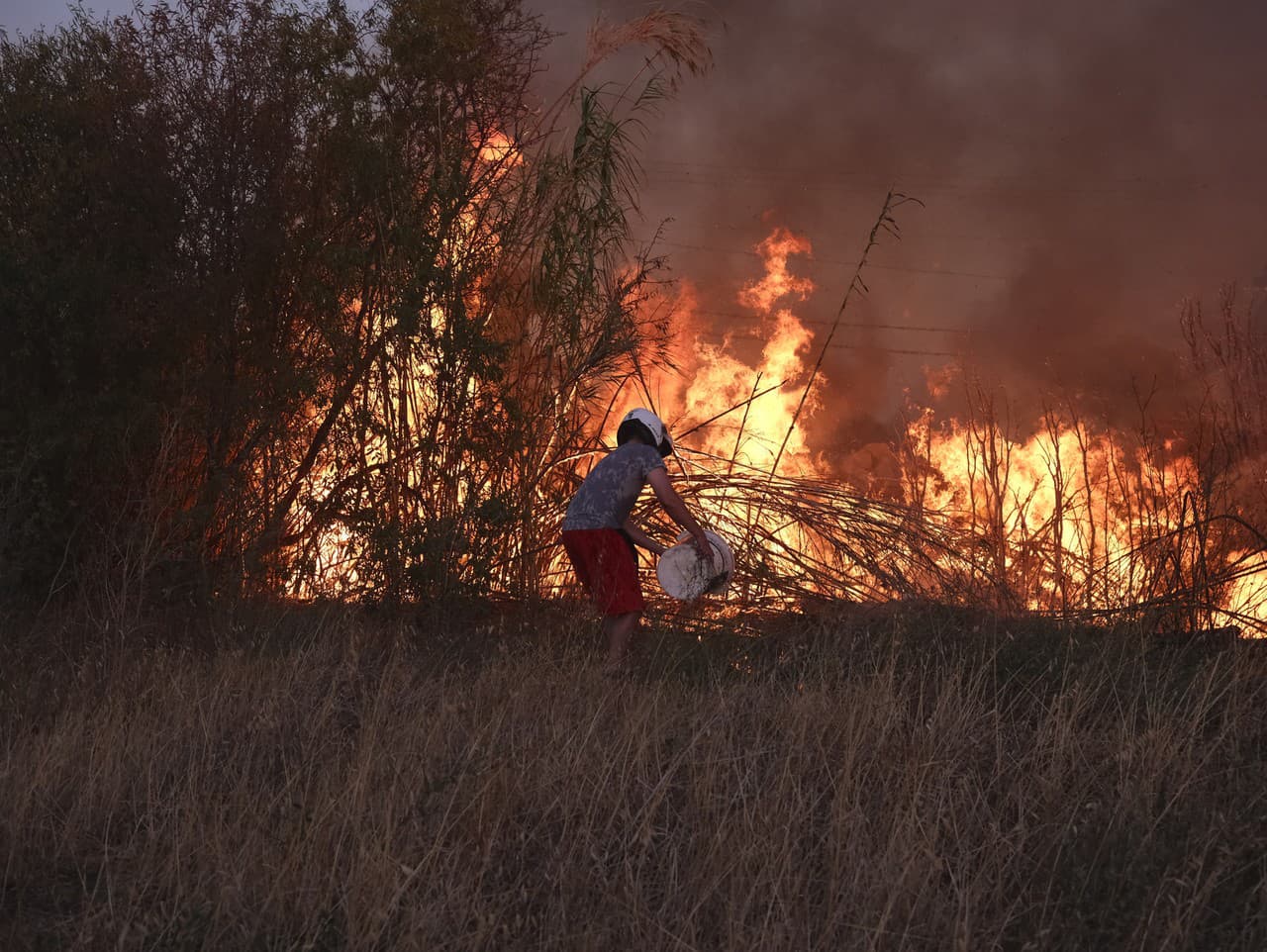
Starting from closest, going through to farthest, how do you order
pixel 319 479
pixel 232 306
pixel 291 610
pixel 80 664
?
pixel 80 664 < pixel 291 610 < pixel 232 306 < pixel 319 479

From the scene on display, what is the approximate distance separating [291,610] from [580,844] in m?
4.31

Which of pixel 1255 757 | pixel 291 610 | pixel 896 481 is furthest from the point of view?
pixel 896 481

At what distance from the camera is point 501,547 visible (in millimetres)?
7852

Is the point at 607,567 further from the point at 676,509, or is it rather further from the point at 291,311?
the point at 291,311

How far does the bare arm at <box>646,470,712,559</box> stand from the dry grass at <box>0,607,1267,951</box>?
3.70 feet

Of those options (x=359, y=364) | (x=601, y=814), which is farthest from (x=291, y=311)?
(x=601, y=814)

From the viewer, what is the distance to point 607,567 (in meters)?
6.77

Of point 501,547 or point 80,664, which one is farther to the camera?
point 501,547

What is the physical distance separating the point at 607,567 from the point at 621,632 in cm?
39

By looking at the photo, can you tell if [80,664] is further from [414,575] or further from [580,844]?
[580,844]

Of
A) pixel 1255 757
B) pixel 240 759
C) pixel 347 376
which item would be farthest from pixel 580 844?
pixel 347 376

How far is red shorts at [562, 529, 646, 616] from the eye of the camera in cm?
667

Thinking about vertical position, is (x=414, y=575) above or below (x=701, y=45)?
below

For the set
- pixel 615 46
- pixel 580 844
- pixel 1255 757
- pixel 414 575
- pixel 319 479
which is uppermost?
pixel 615 46
